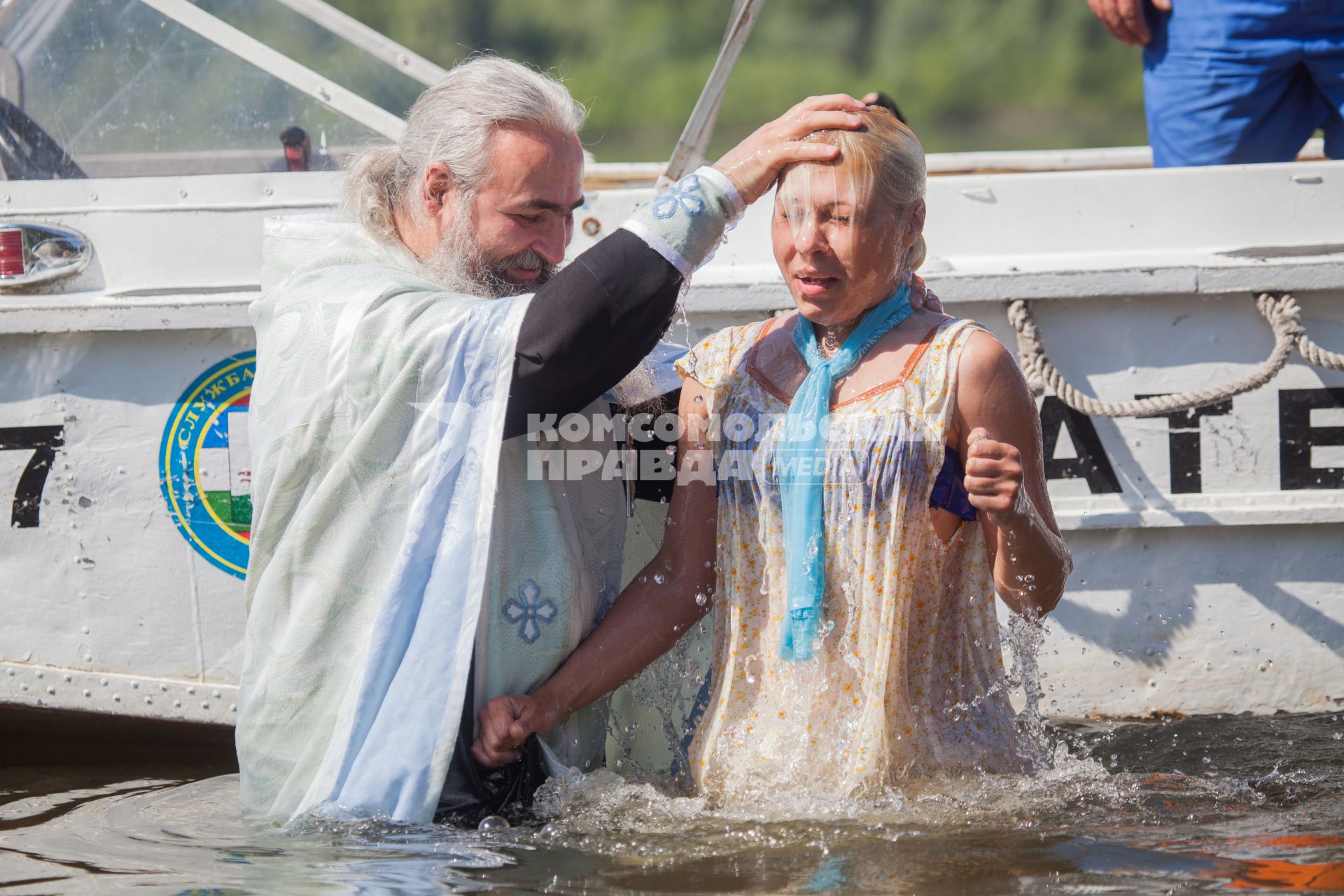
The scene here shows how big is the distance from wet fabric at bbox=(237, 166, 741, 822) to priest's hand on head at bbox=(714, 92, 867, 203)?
0.15ft

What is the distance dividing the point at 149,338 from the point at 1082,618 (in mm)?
2427

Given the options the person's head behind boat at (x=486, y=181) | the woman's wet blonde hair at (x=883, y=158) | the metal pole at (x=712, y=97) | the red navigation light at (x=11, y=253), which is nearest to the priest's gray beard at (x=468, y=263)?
the person's head behind boat at (x=486, y=181)

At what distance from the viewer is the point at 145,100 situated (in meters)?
4.19

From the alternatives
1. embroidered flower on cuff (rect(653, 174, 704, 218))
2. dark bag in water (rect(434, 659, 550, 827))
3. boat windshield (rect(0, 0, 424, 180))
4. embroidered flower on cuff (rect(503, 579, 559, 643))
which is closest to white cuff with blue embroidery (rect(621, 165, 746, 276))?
embroidered flower on cuff (rect(653, 174, 704, 218))

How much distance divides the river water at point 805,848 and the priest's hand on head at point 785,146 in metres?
1.07

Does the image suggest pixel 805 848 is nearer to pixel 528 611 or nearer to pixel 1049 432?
pixel 528 611

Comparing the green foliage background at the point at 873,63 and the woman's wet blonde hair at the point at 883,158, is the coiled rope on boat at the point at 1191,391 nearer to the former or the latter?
the woman's wet blonde hair at the point at 883,158

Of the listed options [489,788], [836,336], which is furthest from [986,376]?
[489,788]

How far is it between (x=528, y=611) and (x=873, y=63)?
24333mm

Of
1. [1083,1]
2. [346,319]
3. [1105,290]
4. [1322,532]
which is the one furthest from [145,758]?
[1083,1]

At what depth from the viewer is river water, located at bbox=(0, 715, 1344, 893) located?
2473 mm

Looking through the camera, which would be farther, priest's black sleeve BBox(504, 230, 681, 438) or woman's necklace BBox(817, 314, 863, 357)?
woman's necklace BBox(817, 314, 863, 357)

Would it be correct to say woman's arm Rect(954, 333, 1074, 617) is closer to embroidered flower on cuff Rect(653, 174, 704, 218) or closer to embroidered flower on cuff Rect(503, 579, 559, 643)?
embroidered flower on cuff Rect(653, 174, 704, 218)

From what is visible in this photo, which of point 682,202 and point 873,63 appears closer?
point 682,202
